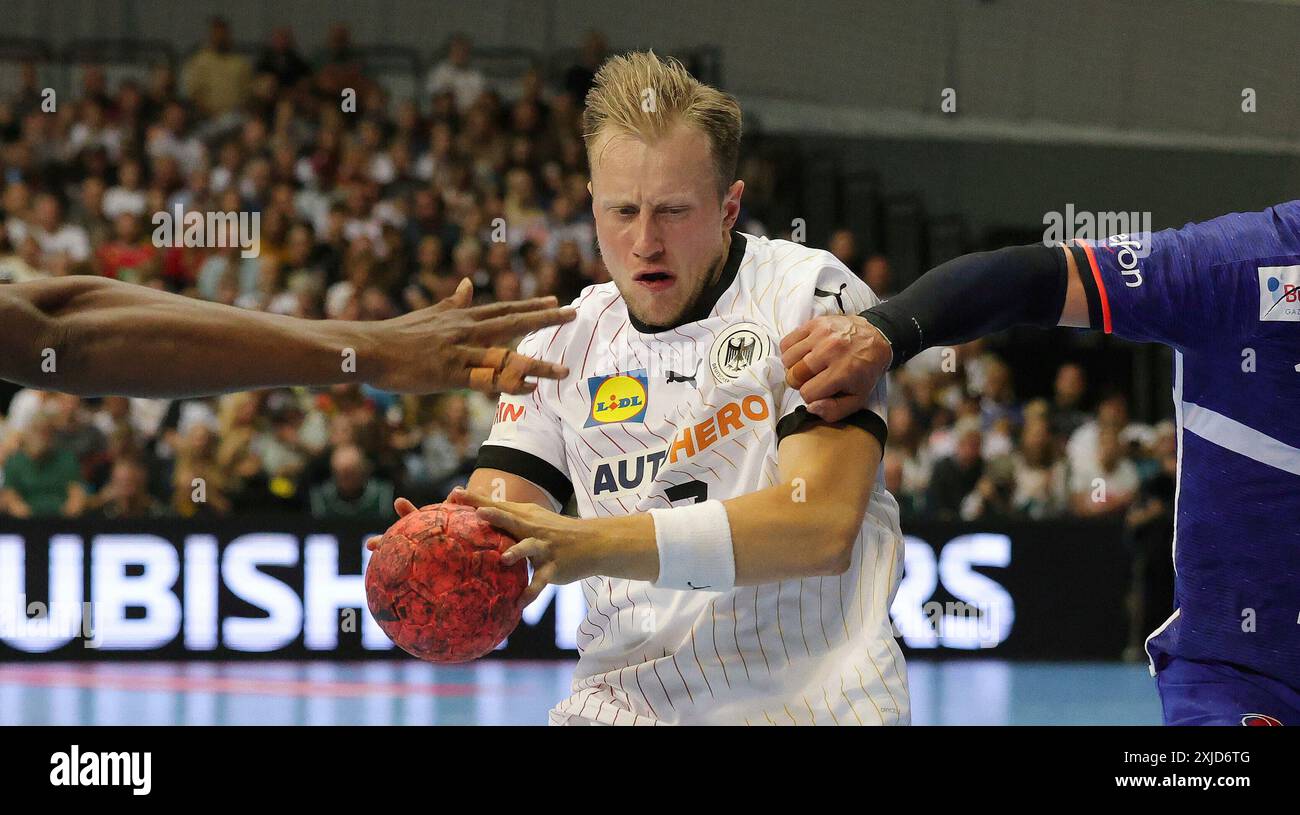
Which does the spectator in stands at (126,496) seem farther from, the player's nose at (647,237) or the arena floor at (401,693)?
the player's nose at (647,237)

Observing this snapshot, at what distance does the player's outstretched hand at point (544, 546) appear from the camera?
324 cm

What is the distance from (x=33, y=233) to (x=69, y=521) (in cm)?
336

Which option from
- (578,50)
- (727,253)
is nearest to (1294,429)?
(727,253)

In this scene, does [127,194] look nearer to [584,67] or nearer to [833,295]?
[584,67]

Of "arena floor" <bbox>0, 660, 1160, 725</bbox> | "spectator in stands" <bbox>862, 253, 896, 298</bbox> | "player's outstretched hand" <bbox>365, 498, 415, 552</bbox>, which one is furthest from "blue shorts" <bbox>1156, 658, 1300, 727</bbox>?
"spectator in stands" <bbox>862, 253, 896, 298</bbox>

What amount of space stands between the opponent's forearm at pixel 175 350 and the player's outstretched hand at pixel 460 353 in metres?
→ 0.06

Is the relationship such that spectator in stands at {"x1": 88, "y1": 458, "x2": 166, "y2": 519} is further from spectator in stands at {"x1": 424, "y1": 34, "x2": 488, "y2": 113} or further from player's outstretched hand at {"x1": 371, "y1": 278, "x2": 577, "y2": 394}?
player's outstretched hand at {"x1": 371, "y1": 278, "x2": 577, "y2": 394}

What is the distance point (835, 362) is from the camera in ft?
11.1

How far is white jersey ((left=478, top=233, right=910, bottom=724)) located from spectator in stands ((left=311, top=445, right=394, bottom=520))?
7.66 metres

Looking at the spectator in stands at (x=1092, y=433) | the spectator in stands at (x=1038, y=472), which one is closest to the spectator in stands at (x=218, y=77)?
the spectator in stands at (x=1038, y=472)

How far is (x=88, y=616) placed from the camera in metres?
10.9

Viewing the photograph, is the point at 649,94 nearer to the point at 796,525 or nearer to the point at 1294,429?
the point at 796,525

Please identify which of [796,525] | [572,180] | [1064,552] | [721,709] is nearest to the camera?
[796,525]

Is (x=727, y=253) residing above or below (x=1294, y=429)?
above
